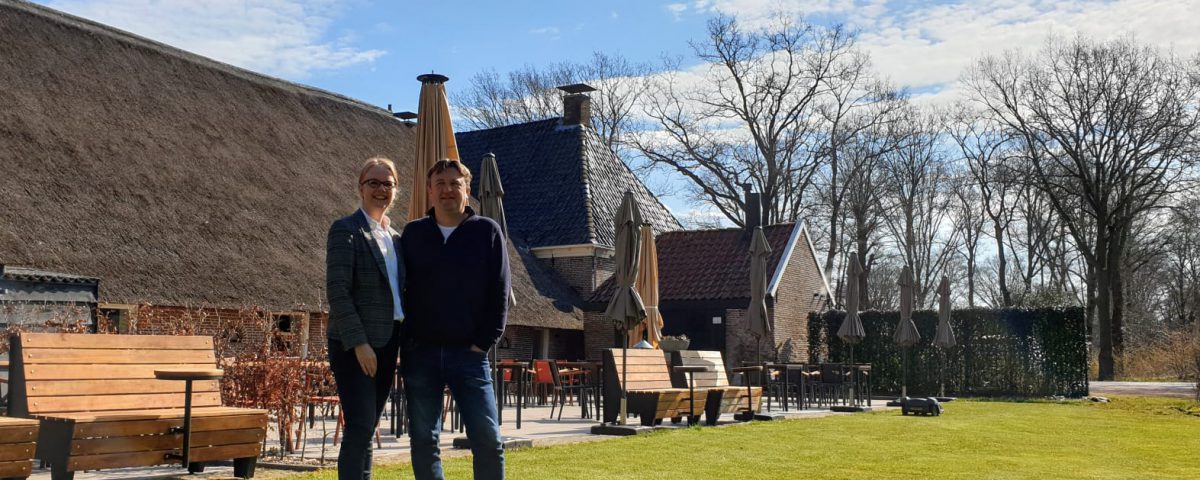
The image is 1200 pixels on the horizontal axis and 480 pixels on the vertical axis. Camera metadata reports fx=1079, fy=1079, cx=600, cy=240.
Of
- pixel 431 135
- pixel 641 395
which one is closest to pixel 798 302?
pixel 641 395

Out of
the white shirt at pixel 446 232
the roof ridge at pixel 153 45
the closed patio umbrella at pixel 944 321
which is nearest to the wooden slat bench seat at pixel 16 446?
the white shirt at pixel 446 232

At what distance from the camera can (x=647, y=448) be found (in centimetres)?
900

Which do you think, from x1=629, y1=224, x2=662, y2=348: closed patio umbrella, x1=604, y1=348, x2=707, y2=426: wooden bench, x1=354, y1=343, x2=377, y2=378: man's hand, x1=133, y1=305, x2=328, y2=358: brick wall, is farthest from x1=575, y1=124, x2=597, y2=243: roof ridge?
x1=354, y1=343, x2=377, y2=378: man's hand

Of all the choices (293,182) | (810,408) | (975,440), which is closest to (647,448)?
(975,440)

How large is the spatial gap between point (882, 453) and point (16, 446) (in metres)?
6.39

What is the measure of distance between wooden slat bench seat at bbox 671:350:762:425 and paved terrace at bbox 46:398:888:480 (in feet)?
0.72

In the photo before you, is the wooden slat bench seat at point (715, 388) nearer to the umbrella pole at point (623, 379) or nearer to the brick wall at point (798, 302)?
the umbrella pole at point (623, 379)

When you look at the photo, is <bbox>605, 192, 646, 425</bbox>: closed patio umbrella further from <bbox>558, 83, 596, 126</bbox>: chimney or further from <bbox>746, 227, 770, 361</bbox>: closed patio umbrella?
<bbox>558, 83, 596, 126</bbox>: chimney

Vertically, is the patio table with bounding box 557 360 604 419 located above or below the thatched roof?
below

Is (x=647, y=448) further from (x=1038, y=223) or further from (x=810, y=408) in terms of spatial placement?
(x=1038, y=223)

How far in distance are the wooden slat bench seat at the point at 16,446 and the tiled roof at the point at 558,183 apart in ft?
62.7

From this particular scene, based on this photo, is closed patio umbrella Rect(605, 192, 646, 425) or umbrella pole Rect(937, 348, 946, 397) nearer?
closed patio umbrella Rect(605, 192, 646, 425)

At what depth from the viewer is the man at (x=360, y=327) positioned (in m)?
4.28

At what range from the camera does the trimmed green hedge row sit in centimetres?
2228
